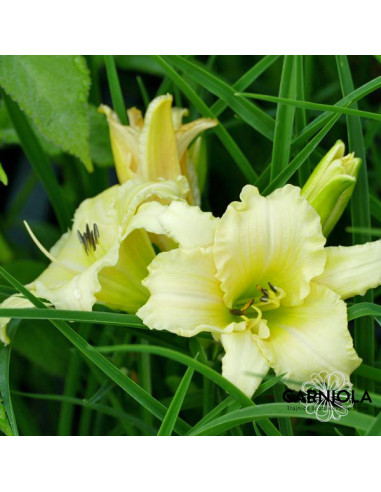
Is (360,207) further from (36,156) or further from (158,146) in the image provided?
(36,156)

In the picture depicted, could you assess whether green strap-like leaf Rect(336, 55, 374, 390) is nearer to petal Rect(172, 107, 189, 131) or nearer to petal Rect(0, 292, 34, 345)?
petal Rect(172, 107, 189, 131)

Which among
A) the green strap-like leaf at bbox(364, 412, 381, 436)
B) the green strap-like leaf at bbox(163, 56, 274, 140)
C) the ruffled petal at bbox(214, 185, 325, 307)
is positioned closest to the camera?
the green strap-like leaf at bbox(364, 412, 381, 436)

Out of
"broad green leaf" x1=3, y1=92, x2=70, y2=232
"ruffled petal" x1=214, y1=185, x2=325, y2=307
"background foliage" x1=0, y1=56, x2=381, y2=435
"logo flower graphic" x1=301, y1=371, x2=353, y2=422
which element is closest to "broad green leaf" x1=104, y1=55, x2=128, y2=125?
"background foliage" x1=0, y1=56, x2=381, y2=435

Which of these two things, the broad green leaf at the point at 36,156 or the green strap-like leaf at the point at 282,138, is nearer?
the green strap-like leaf at the point at 282,138

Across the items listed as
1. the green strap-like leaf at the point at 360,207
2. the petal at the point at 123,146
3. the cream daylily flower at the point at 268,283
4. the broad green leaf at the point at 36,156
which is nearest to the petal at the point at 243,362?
the cream daylily flower at the point at 268,283

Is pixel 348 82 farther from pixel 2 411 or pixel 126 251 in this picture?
pixel 2 411

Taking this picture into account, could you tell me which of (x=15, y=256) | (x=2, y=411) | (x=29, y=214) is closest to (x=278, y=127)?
(x=2, y=411)

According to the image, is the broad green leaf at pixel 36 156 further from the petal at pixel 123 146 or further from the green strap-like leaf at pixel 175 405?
the green strap-like leaf at pixel 175 405
